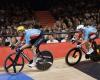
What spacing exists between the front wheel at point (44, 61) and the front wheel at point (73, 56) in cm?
67

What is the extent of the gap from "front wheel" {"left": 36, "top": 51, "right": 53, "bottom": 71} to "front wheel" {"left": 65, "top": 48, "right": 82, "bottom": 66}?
67 centimetres

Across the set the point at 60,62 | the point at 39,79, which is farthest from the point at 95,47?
the point at 39,79

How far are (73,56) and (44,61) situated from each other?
1097 millimetres

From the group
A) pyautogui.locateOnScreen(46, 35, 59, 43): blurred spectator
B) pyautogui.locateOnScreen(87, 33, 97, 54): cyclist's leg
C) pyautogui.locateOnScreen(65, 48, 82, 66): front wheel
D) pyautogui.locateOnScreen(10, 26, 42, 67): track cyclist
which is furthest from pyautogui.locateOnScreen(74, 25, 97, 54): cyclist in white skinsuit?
pyautogui.locateOnScreen(46, 35, 59, 43): blurred spectator

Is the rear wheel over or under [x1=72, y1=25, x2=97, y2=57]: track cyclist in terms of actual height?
under

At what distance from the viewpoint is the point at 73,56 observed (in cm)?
1311

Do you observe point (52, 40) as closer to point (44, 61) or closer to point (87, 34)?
point (87, 34)

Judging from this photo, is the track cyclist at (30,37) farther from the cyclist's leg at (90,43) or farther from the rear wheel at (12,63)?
the cyclist's leg at (90,43)

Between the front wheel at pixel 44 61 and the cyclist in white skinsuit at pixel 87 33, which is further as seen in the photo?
the cyclist in white skinsuit at pixel 87 33

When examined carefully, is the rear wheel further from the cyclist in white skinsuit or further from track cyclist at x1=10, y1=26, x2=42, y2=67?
the cyclist in white skinsuit

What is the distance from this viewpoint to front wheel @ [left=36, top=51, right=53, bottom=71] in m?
12.5

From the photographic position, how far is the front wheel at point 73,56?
13039mm

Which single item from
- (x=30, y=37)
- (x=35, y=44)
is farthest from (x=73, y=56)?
(x=30, y=37)

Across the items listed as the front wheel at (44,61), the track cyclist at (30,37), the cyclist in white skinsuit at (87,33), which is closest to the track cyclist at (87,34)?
the cyclist in white skinsuit at (87,33)
